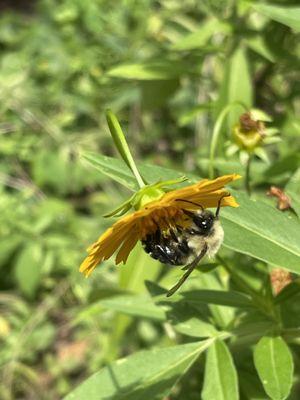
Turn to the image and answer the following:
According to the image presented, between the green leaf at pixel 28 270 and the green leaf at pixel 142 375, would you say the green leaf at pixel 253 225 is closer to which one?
the green leaf at pixel 142 375

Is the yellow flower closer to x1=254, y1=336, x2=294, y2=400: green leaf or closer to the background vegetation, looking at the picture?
the background vegetation

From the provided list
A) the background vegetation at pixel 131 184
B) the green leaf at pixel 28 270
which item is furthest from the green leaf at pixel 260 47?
the green leaf at pixel 28 270

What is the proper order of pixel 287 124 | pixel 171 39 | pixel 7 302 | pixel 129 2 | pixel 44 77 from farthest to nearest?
pixel 44 77
pixel 7 302
pixel 129 2
pixel 171 39
pixel 287 124

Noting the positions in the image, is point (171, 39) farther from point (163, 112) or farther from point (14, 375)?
point (14, 375)

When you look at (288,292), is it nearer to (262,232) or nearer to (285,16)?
(262,232)

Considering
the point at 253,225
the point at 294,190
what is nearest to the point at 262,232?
the point at 253,225

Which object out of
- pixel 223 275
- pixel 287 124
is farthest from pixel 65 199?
pixel 223 275

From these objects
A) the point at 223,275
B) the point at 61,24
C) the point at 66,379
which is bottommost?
the point at 66,379
